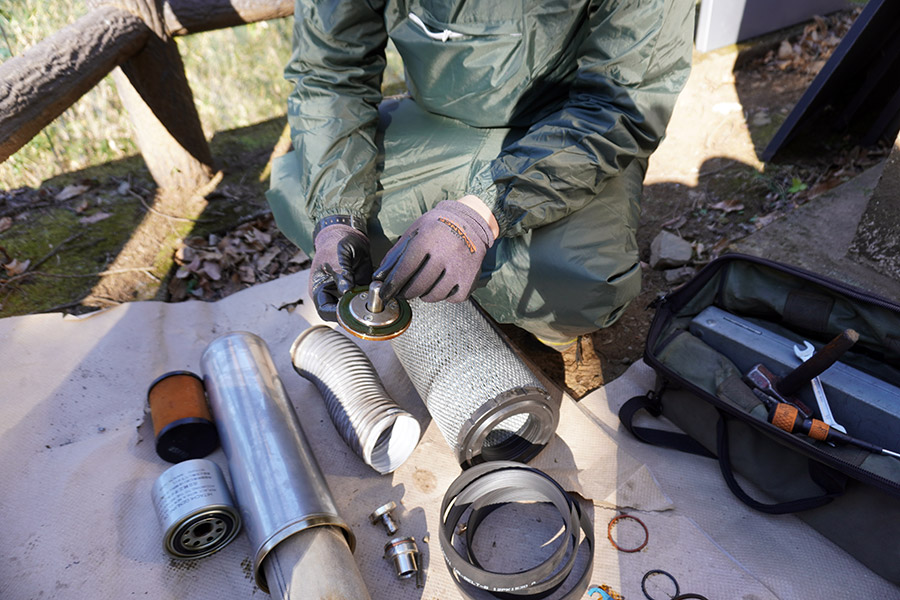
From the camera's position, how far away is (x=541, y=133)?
2.29m

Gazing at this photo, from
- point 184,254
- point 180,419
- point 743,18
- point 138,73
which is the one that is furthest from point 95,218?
point 743,18

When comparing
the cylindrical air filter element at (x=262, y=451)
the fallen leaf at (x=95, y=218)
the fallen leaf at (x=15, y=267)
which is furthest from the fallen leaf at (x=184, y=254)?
the cylindrical air filter element at (x=262, y=451)

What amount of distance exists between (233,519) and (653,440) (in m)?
1.76

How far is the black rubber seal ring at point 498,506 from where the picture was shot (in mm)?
1931

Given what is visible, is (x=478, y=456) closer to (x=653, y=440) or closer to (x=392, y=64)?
(x=653, y=440)

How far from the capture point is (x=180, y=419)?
2426 mm

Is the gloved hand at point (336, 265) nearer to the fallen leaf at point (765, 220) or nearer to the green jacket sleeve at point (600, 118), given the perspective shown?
the green jacket sleeve at point (600, 118)

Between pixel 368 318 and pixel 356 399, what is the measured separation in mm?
602

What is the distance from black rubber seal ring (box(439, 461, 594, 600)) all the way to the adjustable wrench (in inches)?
36.5

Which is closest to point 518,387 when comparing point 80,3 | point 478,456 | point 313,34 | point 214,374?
point 478,456

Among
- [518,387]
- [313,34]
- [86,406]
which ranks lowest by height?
[86,406]

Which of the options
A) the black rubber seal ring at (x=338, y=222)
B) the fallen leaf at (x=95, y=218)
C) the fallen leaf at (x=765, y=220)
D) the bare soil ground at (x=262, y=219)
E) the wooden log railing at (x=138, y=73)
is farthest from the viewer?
the fallen leaf at (x=95, y=218)

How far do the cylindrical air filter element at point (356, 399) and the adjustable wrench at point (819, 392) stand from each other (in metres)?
1.55

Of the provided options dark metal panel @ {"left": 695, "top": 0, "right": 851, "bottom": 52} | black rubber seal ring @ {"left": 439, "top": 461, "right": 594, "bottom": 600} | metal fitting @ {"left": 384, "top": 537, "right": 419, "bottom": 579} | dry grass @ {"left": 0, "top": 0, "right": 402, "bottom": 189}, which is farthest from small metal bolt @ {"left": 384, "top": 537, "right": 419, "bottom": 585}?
dark metal panel @ {"left": 695, "top": 0, "right": 851, "bottom": 52}
